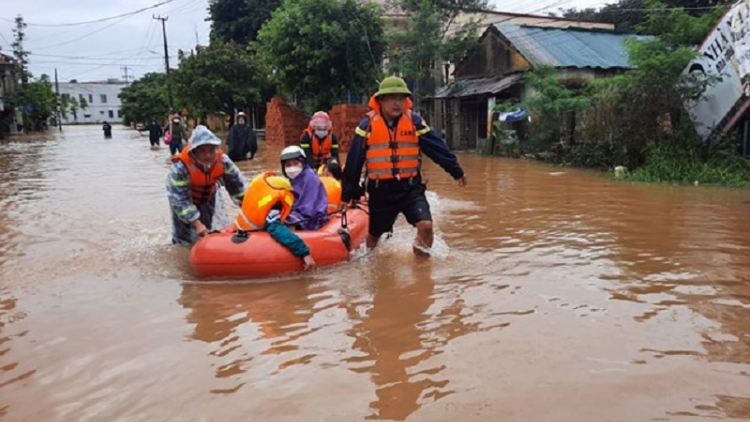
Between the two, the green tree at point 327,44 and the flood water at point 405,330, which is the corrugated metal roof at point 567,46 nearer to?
the green tree at point 327,44

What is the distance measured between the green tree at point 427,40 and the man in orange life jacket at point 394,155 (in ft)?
51.0

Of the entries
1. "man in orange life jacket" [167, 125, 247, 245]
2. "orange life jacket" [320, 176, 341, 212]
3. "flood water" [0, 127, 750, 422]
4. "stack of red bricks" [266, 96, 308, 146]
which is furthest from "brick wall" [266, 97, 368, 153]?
"flood water" [0, 127, 750, 422]

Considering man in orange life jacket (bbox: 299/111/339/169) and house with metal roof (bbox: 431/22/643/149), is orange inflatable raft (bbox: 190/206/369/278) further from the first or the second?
house with metal roof (bbox: 431/22/643/149)

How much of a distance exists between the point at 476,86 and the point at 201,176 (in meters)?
15.2

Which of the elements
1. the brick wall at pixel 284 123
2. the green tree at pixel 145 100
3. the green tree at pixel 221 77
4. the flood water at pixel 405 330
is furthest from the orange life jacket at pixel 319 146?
the green tree at pixel 145 100

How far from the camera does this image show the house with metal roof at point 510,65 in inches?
702

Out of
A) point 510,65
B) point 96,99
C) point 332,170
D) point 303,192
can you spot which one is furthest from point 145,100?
point 303,192

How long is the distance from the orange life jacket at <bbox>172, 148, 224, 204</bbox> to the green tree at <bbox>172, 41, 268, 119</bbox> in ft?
77.4

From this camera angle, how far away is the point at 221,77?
2847 cm

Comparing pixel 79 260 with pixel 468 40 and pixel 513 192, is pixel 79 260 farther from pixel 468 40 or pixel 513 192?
pixel 468 40

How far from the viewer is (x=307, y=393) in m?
3.03

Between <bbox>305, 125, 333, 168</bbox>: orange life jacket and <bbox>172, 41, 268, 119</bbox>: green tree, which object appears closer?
<bbox>305, 125, 333, 168</bbox>: orange life jacket

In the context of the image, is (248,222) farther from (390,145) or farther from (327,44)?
(327,44)

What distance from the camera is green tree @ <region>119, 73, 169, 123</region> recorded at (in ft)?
182
